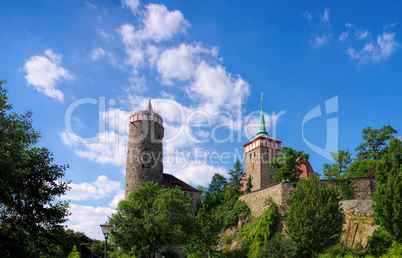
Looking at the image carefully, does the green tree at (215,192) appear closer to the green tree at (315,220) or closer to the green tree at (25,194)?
the green tree at (315,220)

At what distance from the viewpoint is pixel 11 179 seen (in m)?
11.7

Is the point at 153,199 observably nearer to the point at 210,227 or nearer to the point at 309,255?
the point at 210,227

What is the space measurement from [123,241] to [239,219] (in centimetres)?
1372

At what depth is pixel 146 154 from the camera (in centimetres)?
4503

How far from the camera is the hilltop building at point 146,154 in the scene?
44250mm

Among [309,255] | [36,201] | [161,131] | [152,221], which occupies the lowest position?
[309,255]

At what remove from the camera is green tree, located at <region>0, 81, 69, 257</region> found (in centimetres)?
1196

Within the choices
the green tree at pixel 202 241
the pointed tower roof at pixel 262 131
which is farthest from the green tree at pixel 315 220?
the pointed tower roof at pixel 262 131

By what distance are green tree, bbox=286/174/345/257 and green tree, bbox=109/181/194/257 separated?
9.05 m

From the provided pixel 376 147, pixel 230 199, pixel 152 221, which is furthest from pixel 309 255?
pixel 376 147

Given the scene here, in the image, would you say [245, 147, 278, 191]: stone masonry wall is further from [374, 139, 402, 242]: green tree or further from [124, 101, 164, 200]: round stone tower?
[374, 139, 402, 242]: green tree

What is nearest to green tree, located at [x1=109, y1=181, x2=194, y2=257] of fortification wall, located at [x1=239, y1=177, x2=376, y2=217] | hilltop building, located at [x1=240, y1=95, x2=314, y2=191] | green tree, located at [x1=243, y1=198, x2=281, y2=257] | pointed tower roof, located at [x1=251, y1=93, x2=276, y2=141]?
green tree, located at [x1=243, y1=198, x2=281, y2=257]

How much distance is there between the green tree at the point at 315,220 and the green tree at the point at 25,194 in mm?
15842

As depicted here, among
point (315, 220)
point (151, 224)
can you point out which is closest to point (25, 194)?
point (151, 224)
